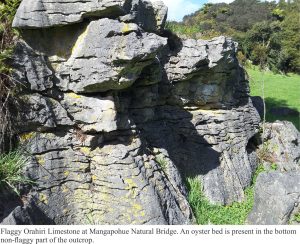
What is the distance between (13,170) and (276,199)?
219 inches

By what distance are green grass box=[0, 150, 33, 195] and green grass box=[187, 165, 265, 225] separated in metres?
3.98

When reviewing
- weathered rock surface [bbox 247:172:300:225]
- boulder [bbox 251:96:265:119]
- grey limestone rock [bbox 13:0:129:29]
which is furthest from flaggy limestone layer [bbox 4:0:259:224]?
boulder [bbox 251:96:265:119]

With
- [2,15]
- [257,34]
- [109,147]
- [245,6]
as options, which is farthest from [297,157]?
[245,6]

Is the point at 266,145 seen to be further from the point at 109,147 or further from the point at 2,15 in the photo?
the point at 2,15

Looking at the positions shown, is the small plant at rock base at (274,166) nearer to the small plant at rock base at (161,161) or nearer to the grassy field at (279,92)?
the small plant at rock base at (161,161)

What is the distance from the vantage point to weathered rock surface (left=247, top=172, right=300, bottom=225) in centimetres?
842

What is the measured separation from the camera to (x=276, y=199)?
859cm

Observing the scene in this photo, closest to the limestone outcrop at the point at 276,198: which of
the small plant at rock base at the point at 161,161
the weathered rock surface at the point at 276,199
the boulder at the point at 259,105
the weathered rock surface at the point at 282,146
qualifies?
the weathered rock surface at the point at 276,199

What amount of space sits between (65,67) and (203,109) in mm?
4981

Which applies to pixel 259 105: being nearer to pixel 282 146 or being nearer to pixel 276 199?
pixel 282 146

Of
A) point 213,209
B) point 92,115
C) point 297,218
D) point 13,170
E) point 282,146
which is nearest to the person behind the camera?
point 13,170

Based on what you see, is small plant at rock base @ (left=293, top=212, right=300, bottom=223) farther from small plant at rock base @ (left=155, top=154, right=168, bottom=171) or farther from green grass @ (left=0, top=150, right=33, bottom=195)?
green grass @ (left=0, top=150, right=33, bottom=195)

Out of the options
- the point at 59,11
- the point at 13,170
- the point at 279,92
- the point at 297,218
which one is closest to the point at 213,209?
the point at 297,218

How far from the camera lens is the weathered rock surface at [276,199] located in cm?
842
